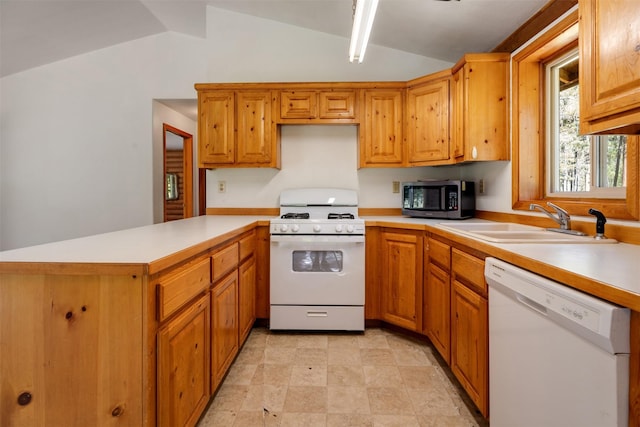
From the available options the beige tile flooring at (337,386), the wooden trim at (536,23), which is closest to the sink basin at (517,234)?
the beige tile flooring at (337,386)

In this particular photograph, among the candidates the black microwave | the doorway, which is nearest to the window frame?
the black microwave

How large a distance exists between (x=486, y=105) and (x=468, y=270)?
1.32 meters

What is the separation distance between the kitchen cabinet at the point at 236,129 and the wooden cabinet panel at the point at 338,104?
0.46 meters

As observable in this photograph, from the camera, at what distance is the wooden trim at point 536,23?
1.72 metres

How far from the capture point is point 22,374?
1003mm

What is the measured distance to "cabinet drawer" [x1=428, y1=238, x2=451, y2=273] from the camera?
188 centimetres

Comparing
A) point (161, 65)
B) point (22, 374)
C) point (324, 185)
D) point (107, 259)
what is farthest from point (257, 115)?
point (22, 374)

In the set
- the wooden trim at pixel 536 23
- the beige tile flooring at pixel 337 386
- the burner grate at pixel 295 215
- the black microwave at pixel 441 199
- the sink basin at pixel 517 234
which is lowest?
the beige tile flooring at pixel 337 386

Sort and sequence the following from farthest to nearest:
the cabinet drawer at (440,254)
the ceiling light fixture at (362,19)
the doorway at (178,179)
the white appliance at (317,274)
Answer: the doorway at (178,179) → the white appliance at (317,274) → the cabinet drawer at (440,254) → the ceiling light fixture at (362,19)

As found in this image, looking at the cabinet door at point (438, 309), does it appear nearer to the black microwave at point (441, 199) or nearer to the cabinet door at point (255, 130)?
the black microwave at point (441, 199)

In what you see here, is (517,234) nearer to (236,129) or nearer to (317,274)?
(317,274)

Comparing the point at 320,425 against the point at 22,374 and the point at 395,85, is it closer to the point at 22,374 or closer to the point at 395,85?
the point at 22,374

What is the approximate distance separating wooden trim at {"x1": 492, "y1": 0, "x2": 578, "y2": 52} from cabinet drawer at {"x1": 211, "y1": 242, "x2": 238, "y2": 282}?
7.47 ft

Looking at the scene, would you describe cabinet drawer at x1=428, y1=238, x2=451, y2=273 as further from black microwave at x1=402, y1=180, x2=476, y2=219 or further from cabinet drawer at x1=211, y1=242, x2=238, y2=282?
cabinet drawer at x1=211, y1=242, x2=238, y2=282
